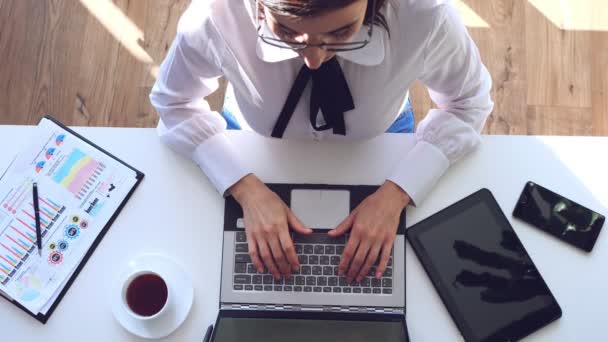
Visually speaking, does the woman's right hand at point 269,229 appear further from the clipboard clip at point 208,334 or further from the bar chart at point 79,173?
the bar chart at point 79,173

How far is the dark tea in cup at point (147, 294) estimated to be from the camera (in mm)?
883

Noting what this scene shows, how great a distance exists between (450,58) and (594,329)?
1.66ft

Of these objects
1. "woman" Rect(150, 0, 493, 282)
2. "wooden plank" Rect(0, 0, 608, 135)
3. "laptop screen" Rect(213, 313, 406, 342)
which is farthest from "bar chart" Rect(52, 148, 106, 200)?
"wooden plank" Rect(0, 0, 608, 135)

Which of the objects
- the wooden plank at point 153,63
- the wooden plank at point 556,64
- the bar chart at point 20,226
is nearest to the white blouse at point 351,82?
the bar chart at point 20,226

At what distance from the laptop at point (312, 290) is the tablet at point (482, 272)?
0.20 feet

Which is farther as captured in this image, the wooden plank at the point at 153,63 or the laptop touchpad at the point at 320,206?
the wooden plank at the point at 153,63

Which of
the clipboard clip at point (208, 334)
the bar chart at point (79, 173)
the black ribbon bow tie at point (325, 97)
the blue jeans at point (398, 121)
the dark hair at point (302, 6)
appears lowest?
the clipboard clip at point (208, 334)

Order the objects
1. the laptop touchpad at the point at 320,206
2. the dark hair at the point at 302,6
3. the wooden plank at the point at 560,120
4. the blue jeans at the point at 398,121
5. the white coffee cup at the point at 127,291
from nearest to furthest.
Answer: the dark hair at the point at 302,6, the white coffee cup at the point at 127,291, the laptop touchpad at the point at 320,206, the blue jeans at the point at 398,121, the wooden plank at the point at 560,120

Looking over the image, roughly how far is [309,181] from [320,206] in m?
0.05

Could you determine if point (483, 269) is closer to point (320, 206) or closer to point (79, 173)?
point (320, 206)

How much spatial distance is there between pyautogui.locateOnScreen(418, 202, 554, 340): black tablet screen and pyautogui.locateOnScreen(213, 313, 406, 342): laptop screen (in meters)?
0.13

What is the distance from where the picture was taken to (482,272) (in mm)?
925

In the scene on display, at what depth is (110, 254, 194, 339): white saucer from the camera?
92 centimetres

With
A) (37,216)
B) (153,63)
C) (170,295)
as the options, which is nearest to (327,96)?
(170,295)
